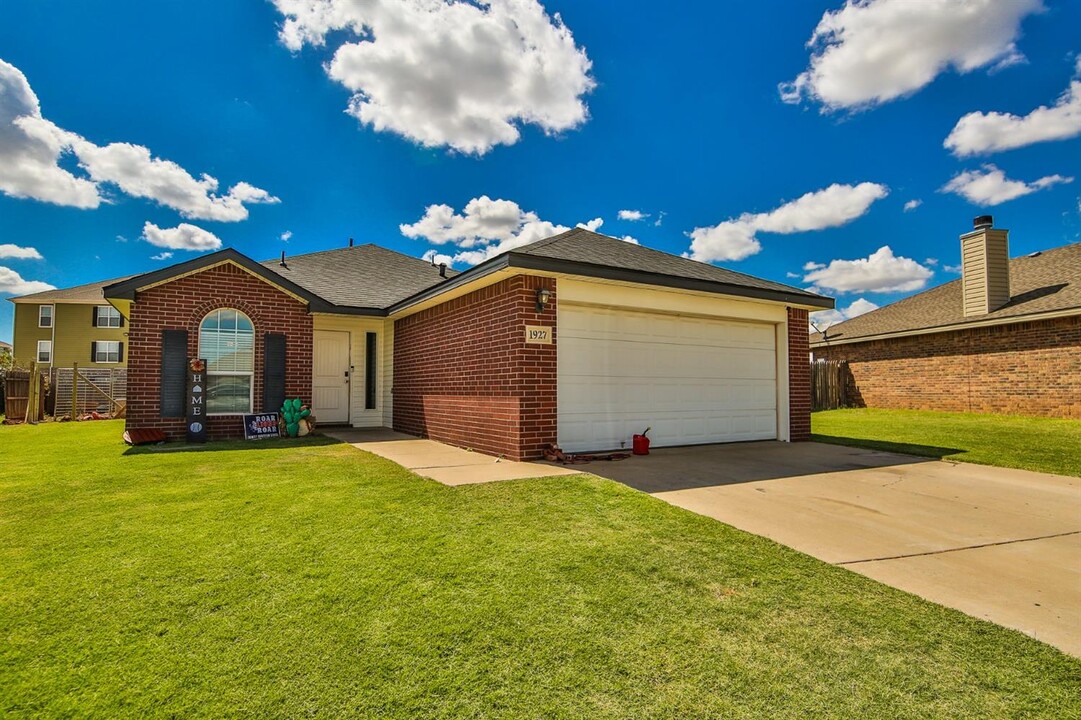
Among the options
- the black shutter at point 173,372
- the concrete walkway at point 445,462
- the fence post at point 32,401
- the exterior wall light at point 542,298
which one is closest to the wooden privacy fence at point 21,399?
the fence post at point 32,401

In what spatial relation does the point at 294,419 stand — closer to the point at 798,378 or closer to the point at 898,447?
the point at 798,378

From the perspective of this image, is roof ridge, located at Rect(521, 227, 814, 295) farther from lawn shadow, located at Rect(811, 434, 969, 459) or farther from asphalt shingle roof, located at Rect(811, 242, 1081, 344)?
asphalt shingle roof, located at Rect(811, 242, 1081, 344)

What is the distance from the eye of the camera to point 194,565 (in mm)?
2928

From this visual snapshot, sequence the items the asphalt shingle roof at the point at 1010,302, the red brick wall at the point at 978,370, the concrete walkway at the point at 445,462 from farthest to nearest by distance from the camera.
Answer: the asphalt shingle roof at the point at 1010,302
the red brick wall at the point at 978,370
the concrete walkway at the point at 445,462

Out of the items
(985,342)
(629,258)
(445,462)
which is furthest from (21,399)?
(985,342)

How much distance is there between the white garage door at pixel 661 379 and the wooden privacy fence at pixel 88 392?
15.8 metres

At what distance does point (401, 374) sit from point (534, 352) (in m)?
5.07

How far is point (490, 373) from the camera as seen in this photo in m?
7.27

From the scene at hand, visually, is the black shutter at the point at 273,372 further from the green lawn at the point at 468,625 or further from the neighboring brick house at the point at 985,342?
the neighboring brick house at the point at 985,342

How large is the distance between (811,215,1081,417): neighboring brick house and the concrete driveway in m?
8.65

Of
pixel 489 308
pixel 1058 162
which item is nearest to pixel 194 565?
pixel 489 308

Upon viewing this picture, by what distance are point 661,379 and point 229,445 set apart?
7287 mm

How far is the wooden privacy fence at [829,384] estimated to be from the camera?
56.5ft

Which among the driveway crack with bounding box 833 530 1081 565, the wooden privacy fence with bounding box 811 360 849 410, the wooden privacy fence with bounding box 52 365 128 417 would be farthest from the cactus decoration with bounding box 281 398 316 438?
the wooden privacy fence with bounding box 811 360 849 410
